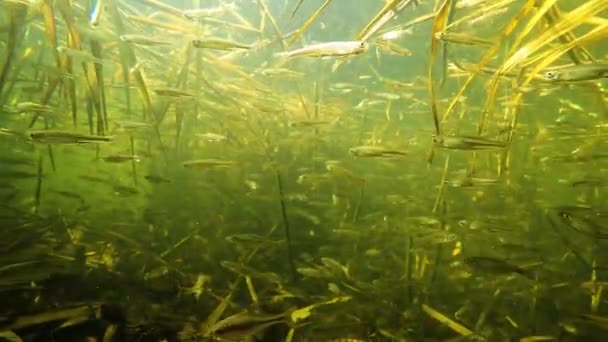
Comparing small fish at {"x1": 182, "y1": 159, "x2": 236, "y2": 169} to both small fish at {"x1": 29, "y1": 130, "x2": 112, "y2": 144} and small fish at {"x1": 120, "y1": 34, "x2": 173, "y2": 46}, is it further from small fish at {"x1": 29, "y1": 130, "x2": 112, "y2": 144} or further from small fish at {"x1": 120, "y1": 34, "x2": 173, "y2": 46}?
small fish at {"x1": 120, "y1": 34, "x2": 173, "y2": 46}

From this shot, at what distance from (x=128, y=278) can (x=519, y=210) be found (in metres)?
4.12

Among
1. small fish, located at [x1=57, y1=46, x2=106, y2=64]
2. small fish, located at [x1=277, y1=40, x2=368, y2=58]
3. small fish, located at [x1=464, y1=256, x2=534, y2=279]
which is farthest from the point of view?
small fish, located at [x1=464, y1=256, x2=534, y2=279]

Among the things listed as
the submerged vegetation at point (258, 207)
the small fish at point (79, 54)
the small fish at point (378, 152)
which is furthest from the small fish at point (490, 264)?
the small fish at point (79, 54)

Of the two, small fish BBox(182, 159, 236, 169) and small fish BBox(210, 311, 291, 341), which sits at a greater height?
small fish BBox(182, 159, 236, 169)

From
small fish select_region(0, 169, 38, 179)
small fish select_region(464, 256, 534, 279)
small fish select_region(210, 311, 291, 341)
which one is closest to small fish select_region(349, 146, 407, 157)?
small fish select_region(464, 256, 534, 279)

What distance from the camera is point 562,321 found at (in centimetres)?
383

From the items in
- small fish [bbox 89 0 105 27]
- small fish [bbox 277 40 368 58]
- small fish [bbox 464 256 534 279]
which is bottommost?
small fish [bbox 464 256 534 279]

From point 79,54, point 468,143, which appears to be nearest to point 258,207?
point 79,54

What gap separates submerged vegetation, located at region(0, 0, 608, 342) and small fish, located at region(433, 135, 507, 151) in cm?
2

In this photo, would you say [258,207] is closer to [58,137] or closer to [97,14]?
[58,137]

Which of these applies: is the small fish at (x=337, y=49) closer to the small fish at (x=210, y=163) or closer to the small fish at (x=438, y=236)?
the small fish at (x=210, y=163)

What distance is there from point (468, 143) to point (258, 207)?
9.04 feet

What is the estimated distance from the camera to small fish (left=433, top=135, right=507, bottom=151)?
2500 millimetres

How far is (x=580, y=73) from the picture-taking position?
208 centimetres
